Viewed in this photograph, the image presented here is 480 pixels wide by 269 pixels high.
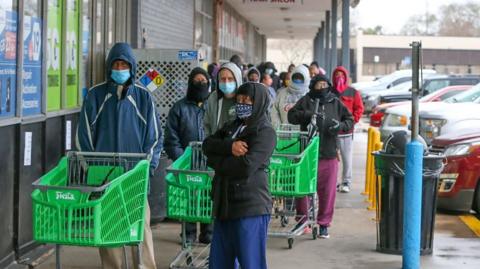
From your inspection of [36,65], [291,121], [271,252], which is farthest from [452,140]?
[36,65]

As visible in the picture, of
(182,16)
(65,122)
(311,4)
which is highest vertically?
(311,4)

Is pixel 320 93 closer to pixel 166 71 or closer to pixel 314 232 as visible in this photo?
pixel 314 232

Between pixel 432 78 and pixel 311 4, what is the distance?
4435 mm

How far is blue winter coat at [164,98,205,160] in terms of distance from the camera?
28.9ft

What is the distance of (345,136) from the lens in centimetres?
1330

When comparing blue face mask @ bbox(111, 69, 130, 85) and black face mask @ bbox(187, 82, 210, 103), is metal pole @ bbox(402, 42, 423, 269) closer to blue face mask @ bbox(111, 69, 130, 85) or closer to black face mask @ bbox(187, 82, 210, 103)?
black face mask @ bbox(187, 82, 210, 103)

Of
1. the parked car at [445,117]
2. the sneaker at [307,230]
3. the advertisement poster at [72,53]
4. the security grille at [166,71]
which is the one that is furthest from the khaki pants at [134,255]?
the parked car at [445,117]

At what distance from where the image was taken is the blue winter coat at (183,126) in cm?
882

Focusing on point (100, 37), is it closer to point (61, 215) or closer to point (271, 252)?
point (271, 252)

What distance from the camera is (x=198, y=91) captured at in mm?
8805

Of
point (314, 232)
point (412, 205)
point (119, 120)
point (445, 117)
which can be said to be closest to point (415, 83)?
point (412, 205)

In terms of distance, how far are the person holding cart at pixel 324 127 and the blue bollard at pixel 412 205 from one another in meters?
1.80

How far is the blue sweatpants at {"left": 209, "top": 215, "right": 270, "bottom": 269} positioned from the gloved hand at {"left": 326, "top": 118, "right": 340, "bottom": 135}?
381cm

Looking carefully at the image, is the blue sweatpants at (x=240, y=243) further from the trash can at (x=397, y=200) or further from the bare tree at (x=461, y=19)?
the bare tree at (x=461, y=19)
